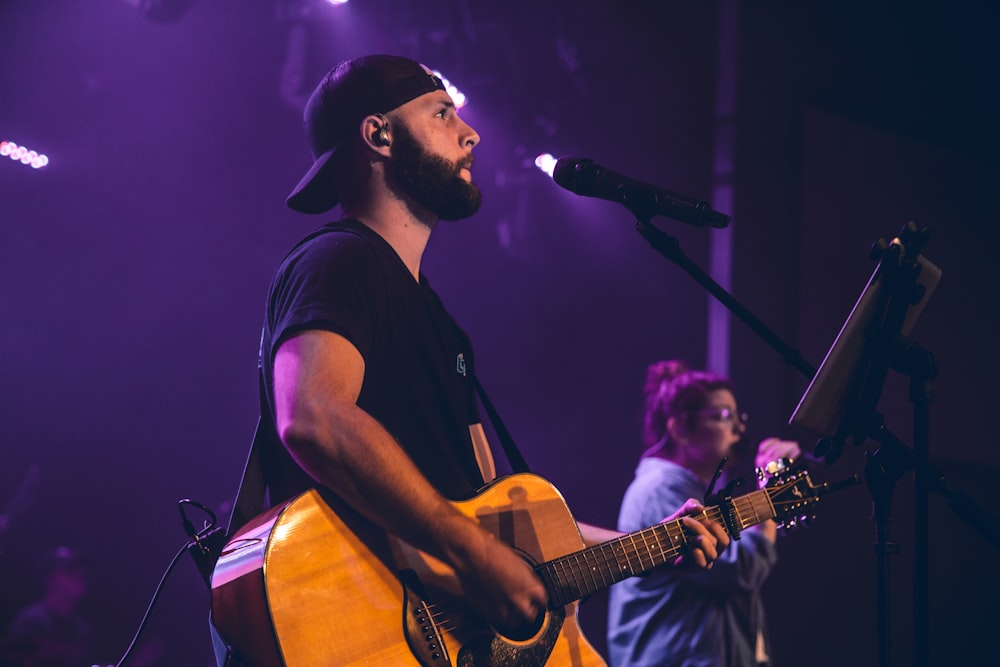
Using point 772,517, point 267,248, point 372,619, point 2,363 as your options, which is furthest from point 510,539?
point 2,363

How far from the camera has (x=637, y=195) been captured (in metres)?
2.26

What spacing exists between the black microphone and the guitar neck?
2.73 ft

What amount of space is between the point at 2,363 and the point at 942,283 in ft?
20.9

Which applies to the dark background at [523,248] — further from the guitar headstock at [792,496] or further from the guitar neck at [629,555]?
the guitar neck at [629,555]

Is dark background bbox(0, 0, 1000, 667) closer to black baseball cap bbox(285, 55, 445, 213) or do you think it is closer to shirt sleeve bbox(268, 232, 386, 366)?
black baseball cap bbox(285, 55, 445, 213)

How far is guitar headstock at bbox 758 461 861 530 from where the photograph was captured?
8.45ft

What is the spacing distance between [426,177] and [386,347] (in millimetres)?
598

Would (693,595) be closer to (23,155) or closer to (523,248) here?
(523,248)

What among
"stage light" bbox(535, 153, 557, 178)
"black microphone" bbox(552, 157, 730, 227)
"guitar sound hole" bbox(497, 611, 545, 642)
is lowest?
"guitar sound hole" bbox(497, 611, 545, 642)

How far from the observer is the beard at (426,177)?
2.48m

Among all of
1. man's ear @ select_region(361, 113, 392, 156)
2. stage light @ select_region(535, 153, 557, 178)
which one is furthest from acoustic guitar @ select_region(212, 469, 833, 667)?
stage light @ select_region(535, 153, 557, 178)

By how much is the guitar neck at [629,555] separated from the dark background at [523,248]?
10.9ft

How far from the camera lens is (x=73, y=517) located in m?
5.90

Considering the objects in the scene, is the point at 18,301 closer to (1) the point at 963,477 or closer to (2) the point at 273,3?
(2) the point at 273,3
